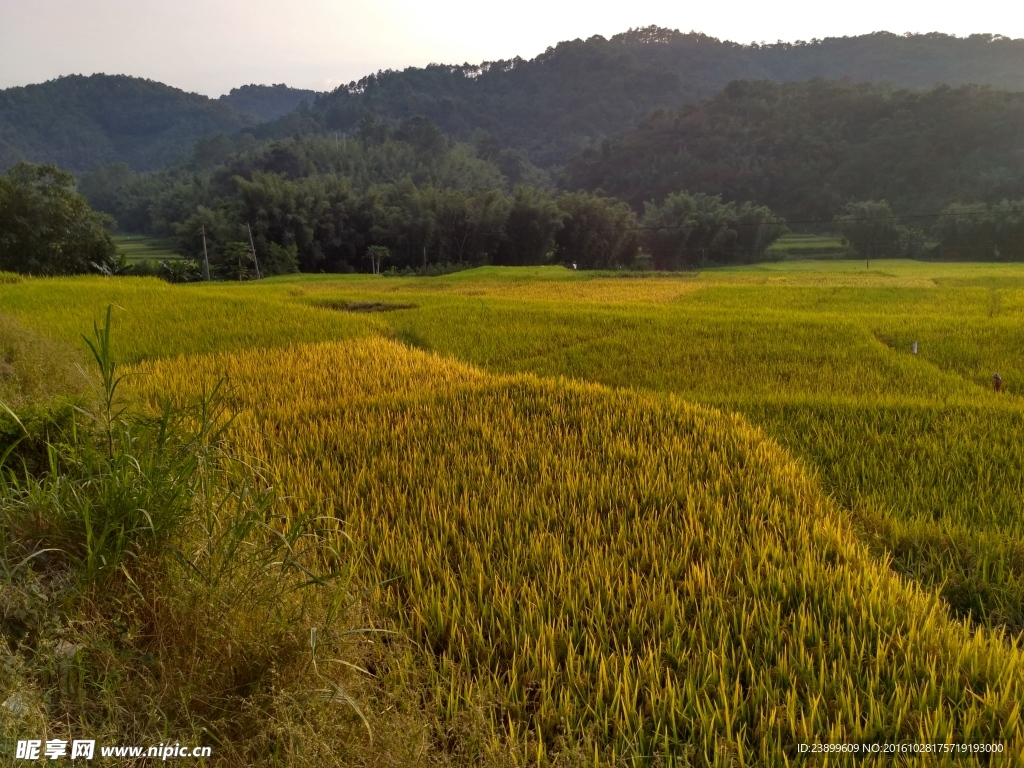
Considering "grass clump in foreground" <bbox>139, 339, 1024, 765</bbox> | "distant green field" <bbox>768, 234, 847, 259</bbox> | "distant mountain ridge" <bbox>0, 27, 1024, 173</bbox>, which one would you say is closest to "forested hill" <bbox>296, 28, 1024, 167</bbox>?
"distant mountain ridge" <bbox>0, 27, 1024, 173</bbox>

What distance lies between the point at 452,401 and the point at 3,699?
11.0ft

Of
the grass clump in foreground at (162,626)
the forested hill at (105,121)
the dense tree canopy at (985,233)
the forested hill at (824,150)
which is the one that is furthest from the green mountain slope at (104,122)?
the grass clump in foreground at (162,626)

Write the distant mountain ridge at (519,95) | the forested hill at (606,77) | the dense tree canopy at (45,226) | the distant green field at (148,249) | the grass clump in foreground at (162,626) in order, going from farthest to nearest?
the distant mountain ridge at (519,95), the forested hill at (606,77), the distant green field at (148,249), the dense tree canopy at (45,226), the grass clump in foreground at (162,626)

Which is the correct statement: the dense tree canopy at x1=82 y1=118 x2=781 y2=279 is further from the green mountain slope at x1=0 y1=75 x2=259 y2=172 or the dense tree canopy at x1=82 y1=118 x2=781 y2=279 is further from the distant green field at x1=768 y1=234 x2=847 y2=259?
the green mountain slope at x1=0 y1=75 x2=259 y2=172

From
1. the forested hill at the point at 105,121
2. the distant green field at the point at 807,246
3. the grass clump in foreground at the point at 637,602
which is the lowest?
the grass clump in foreground at the point at 637,602

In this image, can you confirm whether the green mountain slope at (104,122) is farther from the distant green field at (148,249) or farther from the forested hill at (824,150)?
the forested hill at (824,150)

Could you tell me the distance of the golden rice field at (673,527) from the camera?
5.41 ft

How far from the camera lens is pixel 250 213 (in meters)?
38.6

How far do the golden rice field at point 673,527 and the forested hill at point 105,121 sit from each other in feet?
403

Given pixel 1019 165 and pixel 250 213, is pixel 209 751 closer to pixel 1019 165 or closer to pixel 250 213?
pixel 250 213

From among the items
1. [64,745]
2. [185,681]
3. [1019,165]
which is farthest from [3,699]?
[1019,165]

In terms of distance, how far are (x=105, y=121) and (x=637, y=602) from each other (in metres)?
155

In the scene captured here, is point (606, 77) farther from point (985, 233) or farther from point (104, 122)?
point (104, 122)

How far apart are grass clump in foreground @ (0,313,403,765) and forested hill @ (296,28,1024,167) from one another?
4026 inches
